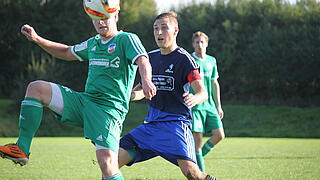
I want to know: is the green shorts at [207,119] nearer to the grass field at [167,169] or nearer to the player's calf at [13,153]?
the grass field at [167,169]

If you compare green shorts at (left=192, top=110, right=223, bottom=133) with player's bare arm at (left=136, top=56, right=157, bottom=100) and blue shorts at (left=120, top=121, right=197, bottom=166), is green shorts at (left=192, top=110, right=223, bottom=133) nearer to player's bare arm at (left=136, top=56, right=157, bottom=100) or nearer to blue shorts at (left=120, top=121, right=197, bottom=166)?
blue shorts at (left=120, top=121, right=197, bottom=166)

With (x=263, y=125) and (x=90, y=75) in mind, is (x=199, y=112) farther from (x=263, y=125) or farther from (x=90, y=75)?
(x=263, y=125)

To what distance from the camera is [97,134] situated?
473 centimetres

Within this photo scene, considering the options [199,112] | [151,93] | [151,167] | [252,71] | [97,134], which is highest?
[151,93]

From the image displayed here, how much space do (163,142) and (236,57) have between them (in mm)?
24586

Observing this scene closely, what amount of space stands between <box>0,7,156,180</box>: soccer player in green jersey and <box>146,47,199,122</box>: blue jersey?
0.73 meters

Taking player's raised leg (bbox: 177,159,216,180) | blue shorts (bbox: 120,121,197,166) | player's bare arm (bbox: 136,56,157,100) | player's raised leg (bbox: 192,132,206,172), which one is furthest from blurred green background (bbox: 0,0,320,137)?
player's bare arm (bbox: 136,56,157,100)

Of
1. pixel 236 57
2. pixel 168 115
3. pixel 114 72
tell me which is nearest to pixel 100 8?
pixel 114 72

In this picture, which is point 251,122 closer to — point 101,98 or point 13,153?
point 101,98

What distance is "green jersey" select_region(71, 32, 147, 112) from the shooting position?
4.89m

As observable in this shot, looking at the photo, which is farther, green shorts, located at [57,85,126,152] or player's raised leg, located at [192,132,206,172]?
player's raised leg, located at [192,132,206,172]

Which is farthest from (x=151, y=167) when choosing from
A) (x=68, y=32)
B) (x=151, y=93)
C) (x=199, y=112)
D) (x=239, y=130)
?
(x=68, y=32)

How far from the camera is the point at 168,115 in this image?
18.5ft

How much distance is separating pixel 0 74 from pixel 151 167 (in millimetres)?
26212
